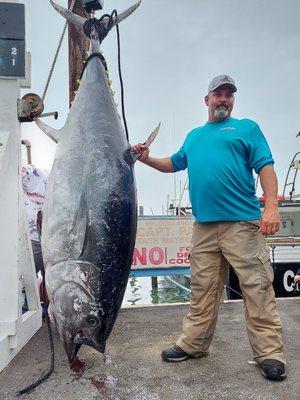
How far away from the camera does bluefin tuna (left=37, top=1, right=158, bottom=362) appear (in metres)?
2.05

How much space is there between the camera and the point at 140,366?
2988 mm

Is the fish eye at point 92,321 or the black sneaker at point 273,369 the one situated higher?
the fish eye at point 92,321

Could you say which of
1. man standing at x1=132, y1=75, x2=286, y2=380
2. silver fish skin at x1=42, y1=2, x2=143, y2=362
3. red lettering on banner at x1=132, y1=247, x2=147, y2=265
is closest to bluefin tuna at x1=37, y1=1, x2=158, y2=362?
silver fish skin at x1=42, y1=2, x2=143, y2=362

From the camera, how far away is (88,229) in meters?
2.11

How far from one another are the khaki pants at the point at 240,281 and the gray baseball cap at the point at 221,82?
3.18ft

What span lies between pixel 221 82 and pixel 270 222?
1060 mm

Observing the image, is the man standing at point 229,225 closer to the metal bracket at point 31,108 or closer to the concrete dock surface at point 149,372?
the concrete dock surface at point 149,372

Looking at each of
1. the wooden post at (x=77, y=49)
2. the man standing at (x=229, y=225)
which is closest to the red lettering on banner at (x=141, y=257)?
the wooden post at (x=77, y=49)

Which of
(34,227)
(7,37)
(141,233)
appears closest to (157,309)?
(34,227)

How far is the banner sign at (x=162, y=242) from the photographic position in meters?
7.23

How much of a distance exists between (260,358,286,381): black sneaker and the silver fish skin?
3.95ft

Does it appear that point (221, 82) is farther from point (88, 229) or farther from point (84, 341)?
point (84, 341)

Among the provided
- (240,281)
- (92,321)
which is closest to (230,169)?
(240,281)

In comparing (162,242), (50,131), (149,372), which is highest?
(50,131)
